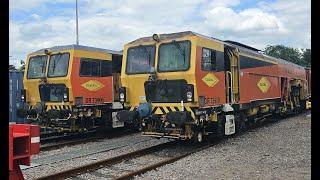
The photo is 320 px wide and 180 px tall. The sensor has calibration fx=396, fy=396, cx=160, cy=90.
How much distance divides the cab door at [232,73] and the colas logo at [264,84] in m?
2.35

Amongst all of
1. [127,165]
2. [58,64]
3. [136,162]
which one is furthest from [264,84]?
[127,165]

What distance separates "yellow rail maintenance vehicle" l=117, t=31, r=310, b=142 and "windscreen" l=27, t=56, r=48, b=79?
393 centimetres

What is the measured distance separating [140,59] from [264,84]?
20.7 feet

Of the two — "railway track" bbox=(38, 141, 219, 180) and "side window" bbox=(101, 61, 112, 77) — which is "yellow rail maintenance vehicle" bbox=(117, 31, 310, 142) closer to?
"railway track" bbox=(38, 141, 219, 180)

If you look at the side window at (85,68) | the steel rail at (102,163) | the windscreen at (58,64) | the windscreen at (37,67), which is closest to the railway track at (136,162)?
the steel rail at (102,163)

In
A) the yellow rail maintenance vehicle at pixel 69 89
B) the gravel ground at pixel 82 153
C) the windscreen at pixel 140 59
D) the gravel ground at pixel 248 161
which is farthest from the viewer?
the yellow rail maintenance vehicle at pixel 69 89

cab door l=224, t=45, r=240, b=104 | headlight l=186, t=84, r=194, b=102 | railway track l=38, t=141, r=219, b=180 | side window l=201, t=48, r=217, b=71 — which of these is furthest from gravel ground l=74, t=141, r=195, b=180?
side window l=201, t=48, r=217, b=71

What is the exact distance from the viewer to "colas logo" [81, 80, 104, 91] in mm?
13464

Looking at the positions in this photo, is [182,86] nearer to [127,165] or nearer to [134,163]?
[134,163]

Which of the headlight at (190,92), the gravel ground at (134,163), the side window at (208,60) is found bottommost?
the gravel ground at (134,163)

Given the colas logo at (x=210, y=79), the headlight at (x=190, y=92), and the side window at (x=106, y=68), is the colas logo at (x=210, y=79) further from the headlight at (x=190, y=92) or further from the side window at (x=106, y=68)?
the side window at (x=106, y=68)

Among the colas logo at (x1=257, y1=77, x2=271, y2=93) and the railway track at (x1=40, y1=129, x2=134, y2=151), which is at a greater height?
the colas logo at (x1=257, y1=77, x2=271, y2=93)

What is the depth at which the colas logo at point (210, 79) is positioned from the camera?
33.8ft

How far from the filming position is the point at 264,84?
15.2 metres
